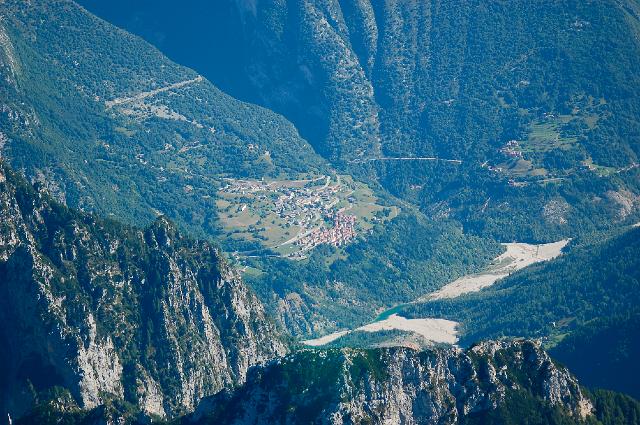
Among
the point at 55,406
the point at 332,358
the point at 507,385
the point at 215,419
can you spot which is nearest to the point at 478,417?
the point at 507,385

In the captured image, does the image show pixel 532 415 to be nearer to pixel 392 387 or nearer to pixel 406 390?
pixel 406 390

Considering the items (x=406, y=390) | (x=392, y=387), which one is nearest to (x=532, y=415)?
(x=406, y=390)

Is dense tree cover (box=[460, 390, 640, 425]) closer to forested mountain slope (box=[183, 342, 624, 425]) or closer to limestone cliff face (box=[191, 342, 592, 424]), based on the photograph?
forested mountain slope (box=[183, 342, 624, 425])

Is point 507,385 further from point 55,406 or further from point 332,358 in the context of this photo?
point 55,406

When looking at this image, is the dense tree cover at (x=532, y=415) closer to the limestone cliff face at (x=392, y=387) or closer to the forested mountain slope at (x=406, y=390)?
the forested mountain slope at (x=406, y=390)

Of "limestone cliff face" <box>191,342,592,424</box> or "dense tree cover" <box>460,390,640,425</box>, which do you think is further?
"dense tree cover" <box>460,390,640,425</box>

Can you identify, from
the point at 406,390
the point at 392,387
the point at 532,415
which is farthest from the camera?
the point at 532,415

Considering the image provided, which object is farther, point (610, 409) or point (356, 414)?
point (610, 409)

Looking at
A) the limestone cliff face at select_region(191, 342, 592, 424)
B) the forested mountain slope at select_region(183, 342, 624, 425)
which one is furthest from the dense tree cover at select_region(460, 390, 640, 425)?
the limestone cliff face at select_region(191, 342, 592, 424)

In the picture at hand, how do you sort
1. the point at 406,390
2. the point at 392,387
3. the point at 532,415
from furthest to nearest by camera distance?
the point at 532,415
the point at 406,390
the point at 392,387
